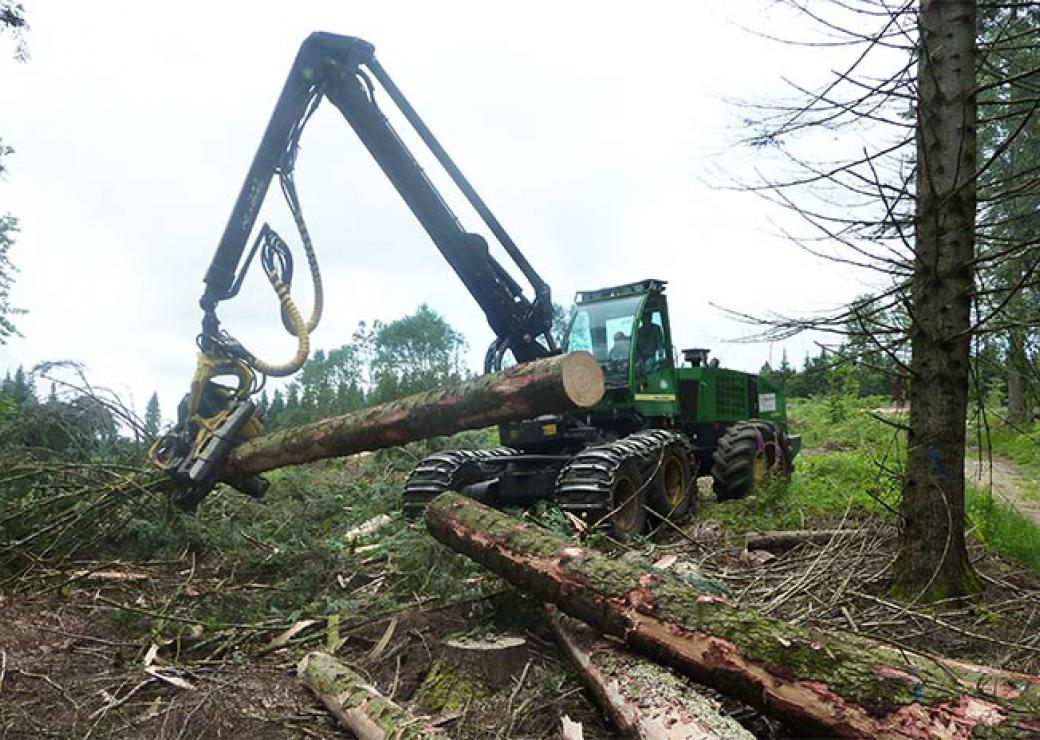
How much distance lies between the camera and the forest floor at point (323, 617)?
3715 mm

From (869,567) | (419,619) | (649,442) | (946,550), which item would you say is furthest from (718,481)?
(419,619)

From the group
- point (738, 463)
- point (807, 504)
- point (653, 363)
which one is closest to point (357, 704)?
point (653, 363)

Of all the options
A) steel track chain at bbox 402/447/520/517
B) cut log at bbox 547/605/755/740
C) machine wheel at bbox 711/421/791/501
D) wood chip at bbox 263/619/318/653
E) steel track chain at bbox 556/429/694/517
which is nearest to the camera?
cut log at bbox 547/605/755/740

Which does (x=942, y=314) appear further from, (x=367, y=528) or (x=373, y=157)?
(x=367, y=528)

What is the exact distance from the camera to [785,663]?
300 cm

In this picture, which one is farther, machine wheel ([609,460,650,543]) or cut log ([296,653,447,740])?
machine wheel ([609,460,650,543])

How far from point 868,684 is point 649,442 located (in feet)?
15.6

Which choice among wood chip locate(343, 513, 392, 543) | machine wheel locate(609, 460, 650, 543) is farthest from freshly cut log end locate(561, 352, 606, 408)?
wood chip locate(343, 513, 392, 543)

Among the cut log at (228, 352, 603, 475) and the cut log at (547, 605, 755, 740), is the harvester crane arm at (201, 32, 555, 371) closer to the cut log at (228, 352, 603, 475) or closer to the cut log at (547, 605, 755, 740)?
the cut log at (228, 352, 603, 475)

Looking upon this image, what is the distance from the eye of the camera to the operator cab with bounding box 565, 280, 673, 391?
8.40 metres

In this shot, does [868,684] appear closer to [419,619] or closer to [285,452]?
[419,619]

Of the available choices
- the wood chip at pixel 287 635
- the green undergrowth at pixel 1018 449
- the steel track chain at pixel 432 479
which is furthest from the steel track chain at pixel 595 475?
the green undergrowth at pixel 1018 449

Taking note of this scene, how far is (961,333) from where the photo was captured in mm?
4633

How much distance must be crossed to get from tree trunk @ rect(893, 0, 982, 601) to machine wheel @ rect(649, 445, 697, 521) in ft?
10.2
